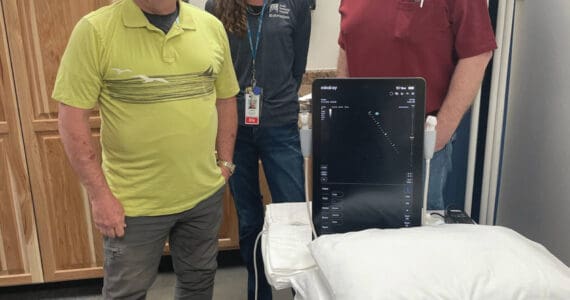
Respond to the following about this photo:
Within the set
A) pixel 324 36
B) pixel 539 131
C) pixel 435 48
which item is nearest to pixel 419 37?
pixel 435 48

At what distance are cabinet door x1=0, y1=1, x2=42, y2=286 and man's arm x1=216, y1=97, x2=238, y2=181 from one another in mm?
985

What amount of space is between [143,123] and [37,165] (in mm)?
1060

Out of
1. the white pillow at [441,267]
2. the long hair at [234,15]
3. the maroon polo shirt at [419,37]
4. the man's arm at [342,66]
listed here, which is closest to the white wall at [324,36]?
the long hair at [234,15]

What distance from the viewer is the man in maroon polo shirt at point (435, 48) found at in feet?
4.29

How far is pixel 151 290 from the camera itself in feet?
7.85

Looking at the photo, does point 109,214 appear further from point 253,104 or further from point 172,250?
point 253,104

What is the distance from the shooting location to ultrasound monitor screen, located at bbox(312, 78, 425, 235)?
1132 mm

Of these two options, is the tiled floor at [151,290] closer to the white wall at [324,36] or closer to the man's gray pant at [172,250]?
the man's gray pant at [172,250]

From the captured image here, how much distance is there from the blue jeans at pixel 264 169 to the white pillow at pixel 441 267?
0.85 metres

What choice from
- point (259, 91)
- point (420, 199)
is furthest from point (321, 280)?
point (259, 91)

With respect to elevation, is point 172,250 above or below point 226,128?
below

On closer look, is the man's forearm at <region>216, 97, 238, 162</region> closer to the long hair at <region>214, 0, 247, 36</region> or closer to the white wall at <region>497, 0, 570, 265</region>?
the long hair at <region>214, 0, 247, 36</region>

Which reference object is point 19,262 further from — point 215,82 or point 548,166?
point 548,166

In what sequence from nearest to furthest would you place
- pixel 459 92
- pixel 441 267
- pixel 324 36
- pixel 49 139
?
pixel 441 267, pixel 459 92, pixel 49 139, pixel 324 36
